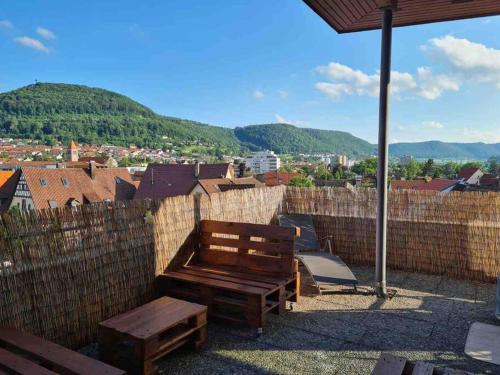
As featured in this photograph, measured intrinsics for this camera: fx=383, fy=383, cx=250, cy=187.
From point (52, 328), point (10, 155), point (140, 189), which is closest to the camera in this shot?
point (52, 328)

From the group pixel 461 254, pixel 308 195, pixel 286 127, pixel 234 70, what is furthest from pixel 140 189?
pixel 286 127

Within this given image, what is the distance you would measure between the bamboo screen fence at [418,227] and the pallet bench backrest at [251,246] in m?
2.75

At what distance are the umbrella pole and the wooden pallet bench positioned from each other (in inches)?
112

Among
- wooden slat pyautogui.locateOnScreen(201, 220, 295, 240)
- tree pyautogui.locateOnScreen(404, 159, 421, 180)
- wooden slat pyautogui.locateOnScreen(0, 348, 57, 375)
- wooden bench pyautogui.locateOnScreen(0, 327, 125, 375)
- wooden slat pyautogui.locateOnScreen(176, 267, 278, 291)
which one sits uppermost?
wooden slat pyautogui.locateOnScreen(201, 220, 295, 240)

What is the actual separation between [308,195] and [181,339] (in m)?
4.68

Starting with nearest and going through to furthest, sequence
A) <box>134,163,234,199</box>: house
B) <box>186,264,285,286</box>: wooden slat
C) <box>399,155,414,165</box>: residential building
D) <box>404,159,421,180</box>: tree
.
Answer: <box>186,264,285,286</box>: wooden slat → <box>134,163,234,199</box>: house → <box>404,159,421,180</box>: tree → <box>399,155,414,165</box>: residential building

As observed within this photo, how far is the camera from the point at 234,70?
7775cm

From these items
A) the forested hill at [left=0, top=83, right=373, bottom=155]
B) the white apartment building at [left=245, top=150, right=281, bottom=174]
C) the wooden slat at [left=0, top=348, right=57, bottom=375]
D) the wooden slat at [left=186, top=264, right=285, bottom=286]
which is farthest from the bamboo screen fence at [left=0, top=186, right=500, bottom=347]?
the white apartment building at [left=245, top=150, right=281, bottom=174]

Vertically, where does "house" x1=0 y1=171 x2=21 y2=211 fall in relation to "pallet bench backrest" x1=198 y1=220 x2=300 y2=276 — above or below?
below

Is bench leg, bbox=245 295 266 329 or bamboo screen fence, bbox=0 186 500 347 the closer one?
bamboo screen fence, bbox=0 186 500 347

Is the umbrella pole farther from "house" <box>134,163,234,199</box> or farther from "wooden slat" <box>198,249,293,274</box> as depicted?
"house" <box>134,163,234,199</box>

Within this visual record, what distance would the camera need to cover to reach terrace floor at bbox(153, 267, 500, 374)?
3500mm

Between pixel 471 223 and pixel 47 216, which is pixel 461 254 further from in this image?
pixel 47 216

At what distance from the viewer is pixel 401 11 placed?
5148 mm
